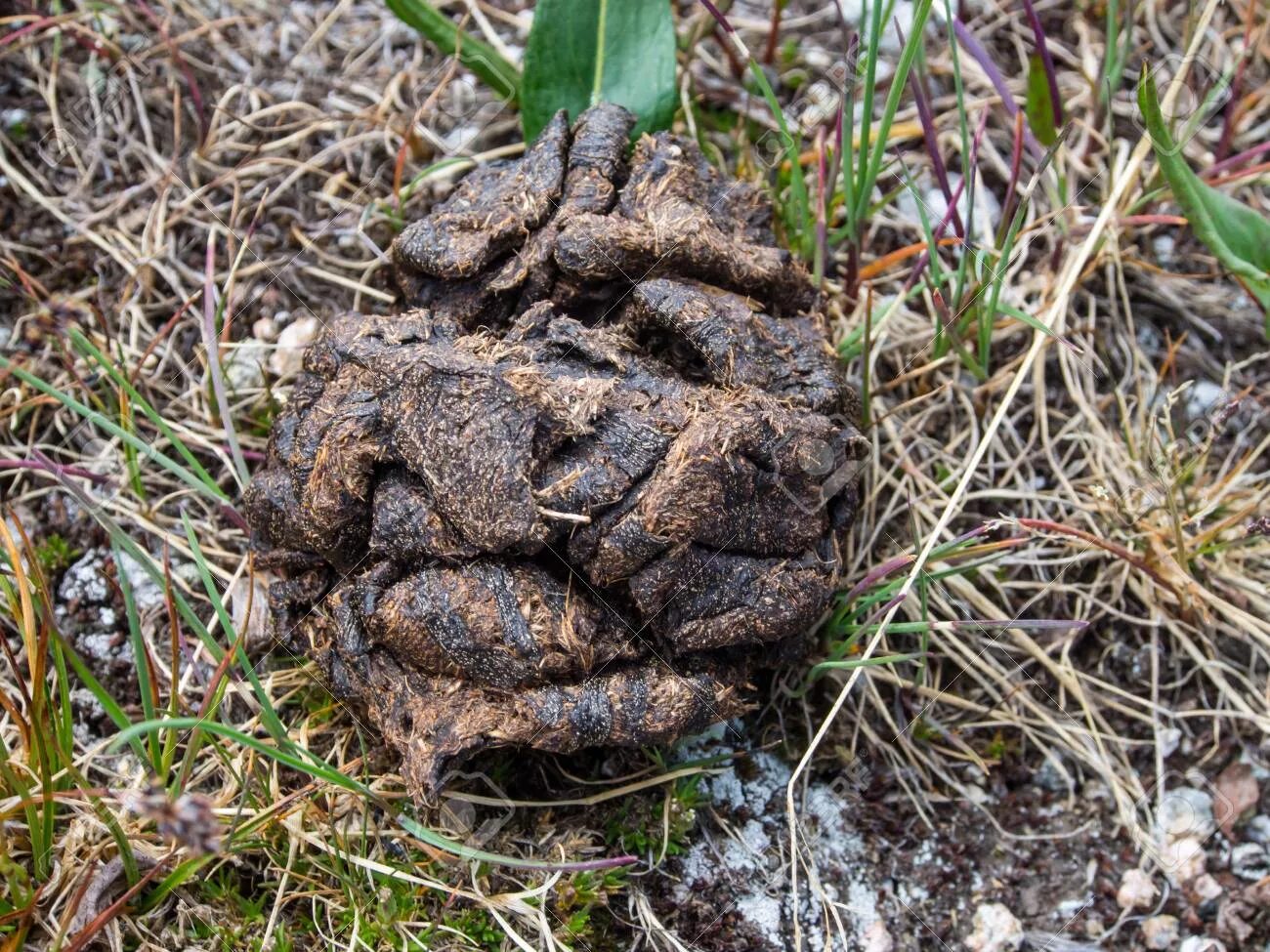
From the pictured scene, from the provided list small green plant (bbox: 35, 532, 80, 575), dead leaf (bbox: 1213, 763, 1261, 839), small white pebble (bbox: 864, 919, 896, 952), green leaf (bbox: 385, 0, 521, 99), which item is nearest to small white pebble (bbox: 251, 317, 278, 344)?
small green plant (bbox: 35, 532, 80, 575)

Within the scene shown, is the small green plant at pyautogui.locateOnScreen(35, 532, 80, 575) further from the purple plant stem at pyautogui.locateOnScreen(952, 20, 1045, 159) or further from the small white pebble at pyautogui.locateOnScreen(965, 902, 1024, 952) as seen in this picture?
the purple plant stem at pyautogui.locateOnScreen(952, 20, 1045, 159)

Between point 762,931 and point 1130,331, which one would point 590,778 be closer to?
point 762,931

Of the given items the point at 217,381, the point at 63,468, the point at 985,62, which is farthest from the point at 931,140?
the point at 63,468

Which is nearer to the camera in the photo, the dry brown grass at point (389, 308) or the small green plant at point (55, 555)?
the dry brown grass at point (389, 308)

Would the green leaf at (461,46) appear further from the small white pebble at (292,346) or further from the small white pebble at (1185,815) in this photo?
the small white pebble at (1185,815)

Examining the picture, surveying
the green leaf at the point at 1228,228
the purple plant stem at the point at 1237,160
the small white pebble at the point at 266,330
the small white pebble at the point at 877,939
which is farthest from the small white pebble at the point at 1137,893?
the small white pebble at the point at 266,330

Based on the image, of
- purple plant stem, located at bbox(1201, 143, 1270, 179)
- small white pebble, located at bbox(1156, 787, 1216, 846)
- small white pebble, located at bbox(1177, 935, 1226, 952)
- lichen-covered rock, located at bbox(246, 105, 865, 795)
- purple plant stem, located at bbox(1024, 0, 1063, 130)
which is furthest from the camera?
purple plant stem, located at bbox(1201, 143, 1270, 179)

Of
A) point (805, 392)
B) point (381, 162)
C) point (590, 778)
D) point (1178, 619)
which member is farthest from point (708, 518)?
point (381, 162)
